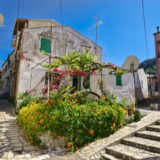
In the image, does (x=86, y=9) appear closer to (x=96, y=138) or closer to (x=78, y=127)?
(x=78, y=127)

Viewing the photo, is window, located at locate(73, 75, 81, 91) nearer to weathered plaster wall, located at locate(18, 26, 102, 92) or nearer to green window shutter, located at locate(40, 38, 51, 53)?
weathered plaster wall, located at locate(18, 26, 102, 92)

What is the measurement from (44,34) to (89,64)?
19.7 ft

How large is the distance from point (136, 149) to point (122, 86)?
10320mm

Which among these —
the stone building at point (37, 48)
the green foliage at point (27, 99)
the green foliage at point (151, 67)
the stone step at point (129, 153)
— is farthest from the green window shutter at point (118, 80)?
the green foliage at point (151, 67)

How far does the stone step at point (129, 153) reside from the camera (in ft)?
11.6

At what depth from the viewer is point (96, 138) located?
4902 millimetres

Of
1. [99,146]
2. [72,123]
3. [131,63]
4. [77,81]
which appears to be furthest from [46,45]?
[99,146]

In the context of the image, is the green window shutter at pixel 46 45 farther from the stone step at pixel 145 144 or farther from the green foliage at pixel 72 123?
the stone step at pixel 145 144

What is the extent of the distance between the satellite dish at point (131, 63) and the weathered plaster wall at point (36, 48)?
6.19m

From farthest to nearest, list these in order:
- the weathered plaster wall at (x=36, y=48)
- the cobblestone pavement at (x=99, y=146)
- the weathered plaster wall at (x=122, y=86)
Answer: the weathered plaster wall at (x=122, y=86)
the weathered plaster wall at (x=36, y=48)
the cobblestone pavement at (x=99, y=146)

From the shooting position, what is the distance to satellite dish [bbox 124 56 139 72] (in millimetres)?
7398

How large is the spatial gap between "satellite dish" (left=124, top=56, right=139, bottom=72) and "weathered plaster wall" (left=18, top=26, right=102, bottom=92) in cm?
619

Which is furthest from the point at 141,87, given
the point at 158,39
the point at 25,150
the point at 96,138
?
the point at 25,150

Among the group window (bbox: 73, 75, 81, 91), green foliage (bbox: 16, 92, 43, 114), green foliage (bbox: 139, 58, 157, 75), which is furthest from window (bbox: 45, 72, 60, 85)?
green foliage (bbox: 139, 58, 157, 75)
